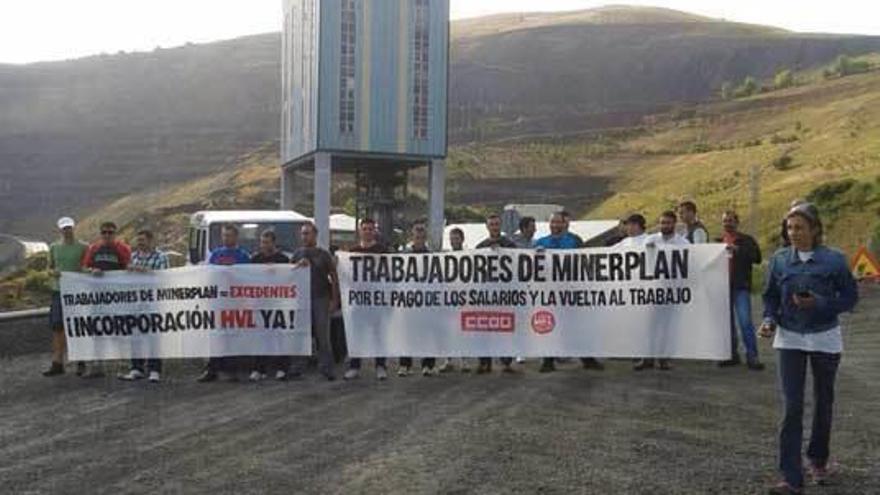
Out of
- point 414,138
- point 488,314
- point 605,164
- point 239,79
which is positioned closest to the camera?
point 488,314

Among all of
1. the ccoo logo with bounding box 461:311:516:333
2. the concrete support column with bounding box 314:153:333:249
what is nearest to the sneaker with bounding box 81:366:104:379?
the ccoo logo with bounding box 461:311:516:333

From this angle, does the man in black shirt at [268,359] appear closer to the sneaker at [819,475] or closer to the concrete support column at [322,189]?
the sneaker at [819,475]

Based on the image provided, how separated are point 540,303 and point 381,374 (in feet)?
6.77

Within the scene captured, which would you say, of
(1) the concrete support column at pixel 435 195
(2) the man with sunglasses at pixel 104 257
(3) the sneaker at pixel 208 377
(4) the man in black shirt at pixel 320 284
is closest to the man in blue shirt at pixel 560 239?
(4) the man in black shirt at pixel 320 284

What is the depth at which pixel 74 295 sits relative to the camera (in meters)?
12.7

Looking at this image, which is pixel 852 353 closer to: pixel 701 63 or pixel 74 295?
pixel 74 295

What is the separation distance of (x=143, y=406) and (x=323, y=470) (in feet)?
11.5

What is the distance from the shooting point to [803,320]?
22.2 feet

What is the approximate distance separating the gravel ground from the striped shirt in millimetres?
1552

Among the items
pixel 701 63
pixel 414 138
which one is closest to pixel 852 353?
pixel 414 138

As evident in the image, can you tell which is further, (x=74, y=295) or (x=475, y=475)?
(x=74, y=295)

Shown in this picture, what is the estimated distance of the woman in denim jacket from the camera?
668 cm

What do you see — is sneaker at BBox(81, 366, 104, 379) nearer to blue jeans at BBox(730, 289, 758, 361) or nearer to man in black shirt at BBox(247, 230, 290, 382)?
man in black shirt at BBox(247, 230, 290, 382)

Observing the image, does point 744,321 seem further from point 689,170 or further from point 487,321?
point 689,170
